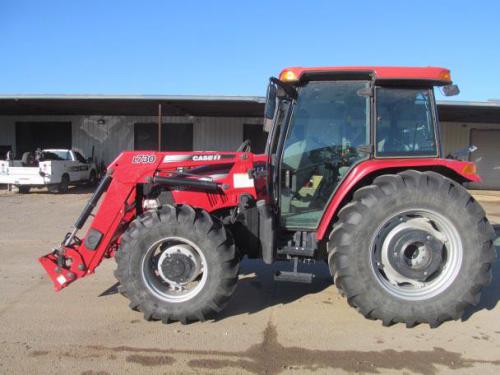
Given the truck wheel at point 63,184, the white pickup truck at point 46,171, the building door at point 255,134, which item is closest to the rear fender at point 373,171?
the white pickup truck at point 46,171

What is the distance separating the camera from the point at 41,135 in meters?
20.7

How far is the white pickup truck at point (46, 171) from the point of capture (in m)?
14.8

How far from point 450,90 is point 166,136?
17.2 meters

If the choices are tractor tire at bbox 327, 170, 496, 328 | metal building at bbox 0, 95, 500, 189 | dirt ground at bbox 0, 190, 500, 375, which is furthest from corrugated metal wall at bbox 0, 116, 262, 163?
tractor tire at bbox 327, 170, 496, 328

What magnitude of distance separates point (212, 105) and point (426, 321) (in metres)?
13.6

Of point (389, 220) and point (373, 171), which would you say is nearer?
point (389, 220)

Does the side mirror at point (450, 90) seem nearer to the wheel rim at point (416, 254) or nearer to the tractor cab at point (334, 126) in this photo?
the tractor cab at point (334, 126)

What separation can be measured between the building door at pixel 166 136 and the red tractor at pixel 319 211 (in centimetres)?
1598

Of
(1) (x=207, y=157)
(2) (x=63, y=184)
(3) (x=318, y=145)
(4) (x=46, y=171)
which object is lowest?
(2) (x=63, y=184)

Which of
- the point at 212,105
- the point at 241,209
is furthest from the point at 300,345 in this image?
the point at 212,105

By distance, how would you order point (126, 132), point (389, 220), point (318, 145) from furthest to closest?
point (126, 132) → point (318, 145) → point (389, 220)

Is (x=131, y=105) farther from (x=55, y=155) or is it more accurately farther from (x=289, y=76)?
(x=289, y=76)

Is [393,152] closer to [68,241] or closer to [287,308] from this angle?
[287,308]

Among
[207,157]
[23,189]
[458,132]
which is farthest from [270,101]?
[458,132]
